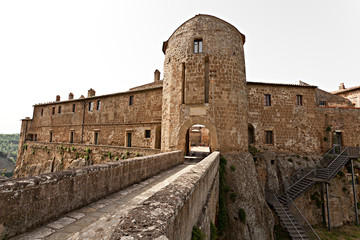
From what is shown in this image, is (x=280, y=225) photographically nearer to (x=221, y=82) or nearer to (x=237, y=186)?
(x=237, y=186)

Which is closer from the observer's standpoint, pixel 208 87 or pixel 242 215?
pixel 242 215

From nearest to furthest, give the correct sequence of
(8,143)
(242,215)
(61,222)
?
(61,222)
(242,215)
(8,143)

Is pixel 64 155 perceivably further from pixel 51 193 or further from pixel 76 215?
pixel 51 193

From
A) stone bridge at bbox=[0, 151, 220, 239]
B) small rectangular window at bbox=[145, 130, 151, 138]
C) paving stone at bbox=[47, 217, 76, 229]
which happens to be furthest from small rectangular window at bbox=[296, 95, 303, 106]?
paving stone at bbox=[47, 217, 76, 229]

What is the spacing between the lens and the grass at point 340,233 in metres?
12.3

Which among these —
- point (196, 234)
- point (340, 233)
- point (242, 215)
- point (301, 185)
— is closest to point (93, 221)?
point (196, 234)

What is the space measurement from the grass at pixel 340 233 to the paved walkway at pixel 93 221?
15735 mm

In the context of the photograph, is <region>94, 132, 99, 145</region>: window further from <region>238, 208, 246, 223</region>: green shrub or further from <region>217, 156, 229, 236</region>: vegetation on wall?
<region>238, 208, 246, 223</region>: green shrub

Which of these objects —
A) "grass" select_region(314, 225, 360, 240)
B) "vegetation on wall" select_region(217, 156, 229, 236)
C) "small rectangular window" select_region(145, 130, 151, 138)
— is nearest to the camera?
"vegetation on wall" select_region(217, 156, 229, 236)

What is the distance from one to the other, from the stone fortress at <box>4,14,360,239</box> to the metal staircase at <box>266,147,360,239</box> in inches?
24.4

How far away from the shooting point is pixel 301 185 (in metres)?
13.5

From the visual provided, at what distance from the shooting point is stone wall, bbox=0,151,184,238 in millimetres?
2131

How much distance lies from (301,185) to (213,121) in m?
10.2

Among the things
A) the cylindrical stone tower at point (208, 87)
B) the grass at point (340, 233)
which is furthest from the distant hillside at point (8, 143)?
the grass at point (340, 233)
